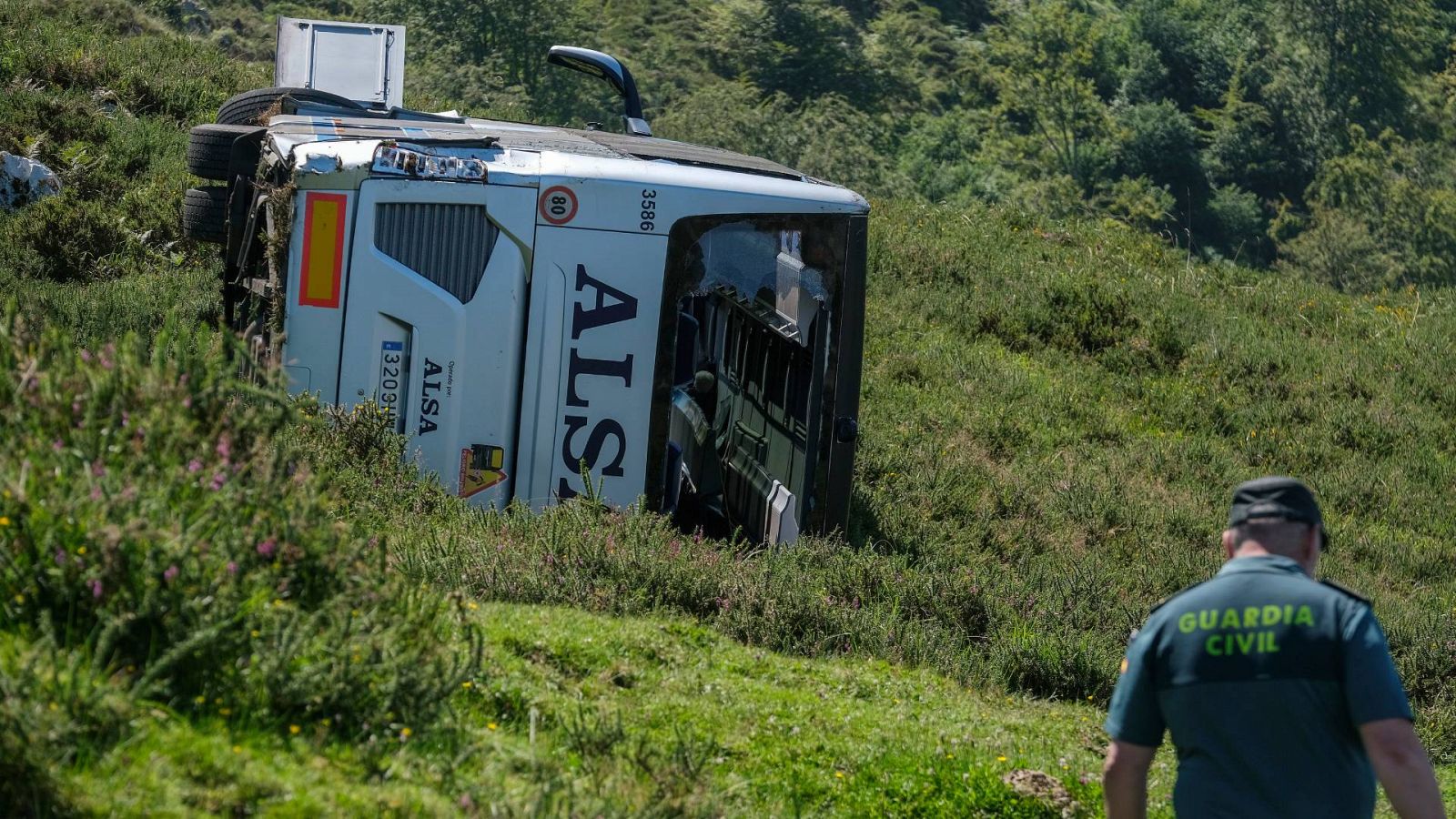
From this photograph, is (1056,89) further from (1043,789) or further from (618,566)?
(1043,789)

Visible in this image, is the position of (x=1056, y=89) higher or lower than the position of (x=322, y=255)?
higher

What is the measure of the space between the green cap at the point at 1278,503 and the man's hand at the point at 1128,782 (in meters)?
0.60

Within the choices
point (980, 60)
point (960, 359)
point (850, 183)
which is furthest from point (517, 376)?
point (980, 60)

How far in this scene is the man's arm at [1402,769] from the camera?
10.6 ft

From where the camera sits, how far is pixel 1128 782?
11.4ft

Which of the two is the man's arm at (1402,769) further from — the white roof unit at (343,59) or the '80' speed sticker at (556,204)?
the white roof unit at (343,59)

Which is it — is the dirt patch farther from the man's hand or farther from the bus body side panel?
the bus body side panel

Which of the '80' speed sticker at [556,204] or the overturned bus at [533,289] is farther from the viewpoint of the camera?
the '80' speed sticker at [556,204]

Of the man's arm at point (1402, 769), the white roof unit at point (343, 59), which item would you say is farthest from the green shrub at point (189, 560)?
the white roof unit at point (343, 59)

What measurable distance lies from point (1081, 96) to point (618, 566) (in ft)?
181

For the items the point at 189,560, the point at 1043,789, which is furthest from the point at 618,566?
the point at 189,560

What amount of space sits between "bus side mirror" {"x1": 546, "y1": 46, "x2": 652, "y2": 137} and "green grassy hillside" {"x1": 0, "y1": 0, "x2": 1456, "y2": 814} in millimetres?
3067

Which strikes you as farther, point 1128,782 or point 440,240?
point 440,240

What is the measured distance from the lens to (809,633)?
6734mm
